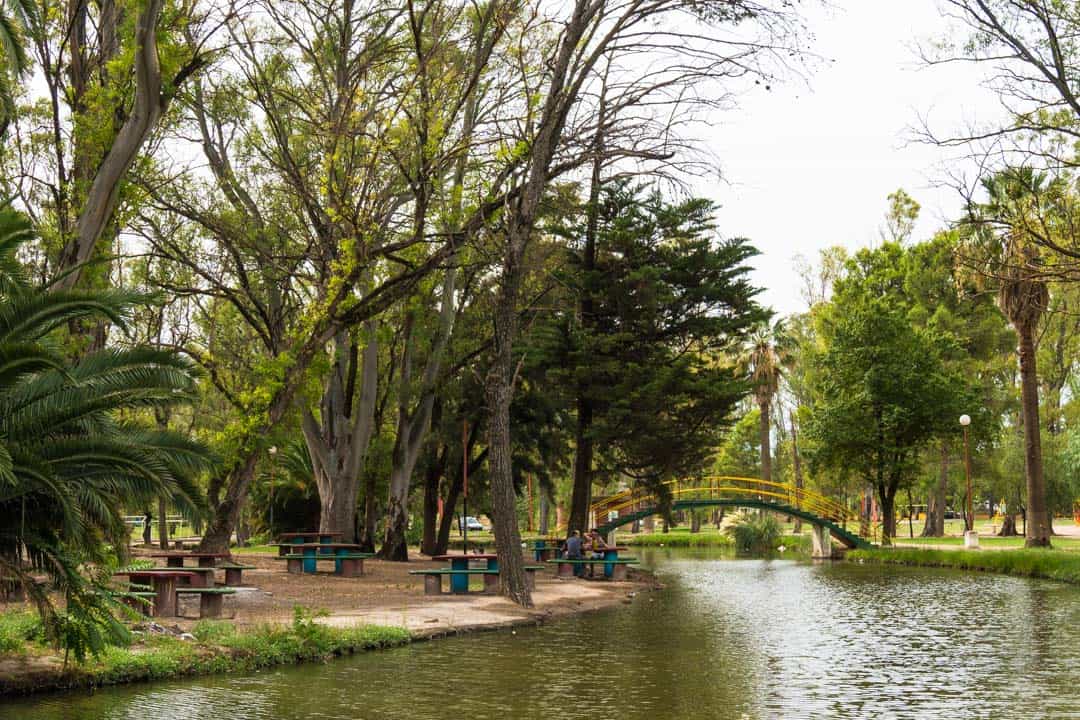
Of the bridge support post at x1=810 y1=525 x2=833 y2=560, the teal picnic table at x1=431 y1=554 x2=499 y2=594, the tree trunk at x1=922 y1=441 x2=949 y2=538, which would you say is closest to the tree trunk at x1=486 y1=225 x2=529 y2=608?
the teal picnic table at x1=431 y1=554 x2=499 y2=594

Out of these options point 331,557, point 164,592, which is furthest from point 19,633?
point 331,557

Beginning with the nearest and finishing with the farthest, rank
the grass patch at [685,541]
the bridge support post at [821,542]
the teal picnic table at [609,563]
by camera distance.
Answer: the teal picnic table at [609,563]
the bridge support post at [821,542]
the grass patch at [685,541]

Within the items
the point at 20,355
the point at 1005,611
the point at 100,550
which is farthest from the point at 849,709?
the point at 1005,611

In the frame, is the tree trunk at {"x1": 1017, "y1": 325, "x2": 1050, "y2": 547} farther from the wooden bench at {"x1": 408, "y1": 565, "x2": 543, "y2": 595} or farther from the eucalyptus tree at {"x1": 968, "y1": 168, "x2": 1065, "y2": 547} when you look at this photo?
the wooden bench at {"x1": 408, "y1": 565, "x2": 543, "y2": 595}

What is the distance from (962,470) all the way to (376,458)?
106 feet

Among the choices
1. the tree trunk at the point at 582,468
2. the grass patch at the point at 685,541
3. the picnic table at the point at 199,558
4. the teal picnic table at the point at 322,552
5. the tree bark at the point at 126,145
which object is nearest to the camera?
the tree bark at the point at 126,145

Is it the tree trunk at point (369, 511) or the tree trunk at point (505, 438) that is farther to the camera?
the tree trunk at point (369, 511)

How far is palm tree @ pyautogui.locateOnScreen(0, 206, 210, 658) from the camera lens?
11.0 m

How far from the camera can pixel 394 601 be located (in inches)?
837

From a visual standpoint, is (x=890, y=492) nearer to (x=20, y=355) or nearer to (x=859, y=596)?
(x=859, y=596)

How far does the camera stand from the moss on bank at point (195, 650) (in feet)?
39.4

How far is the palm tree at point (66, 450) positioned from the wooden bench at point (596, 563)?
1743 centimetres

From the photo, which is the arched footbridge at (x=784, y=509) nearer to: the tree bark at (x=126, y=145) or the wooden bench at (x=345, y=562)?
the wooden bench at (x=345, y=562)

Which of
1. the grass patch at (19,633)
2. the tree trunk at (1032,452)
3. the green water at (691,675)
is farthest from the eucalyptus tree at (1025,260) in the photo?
the grass patch at (19,633)
